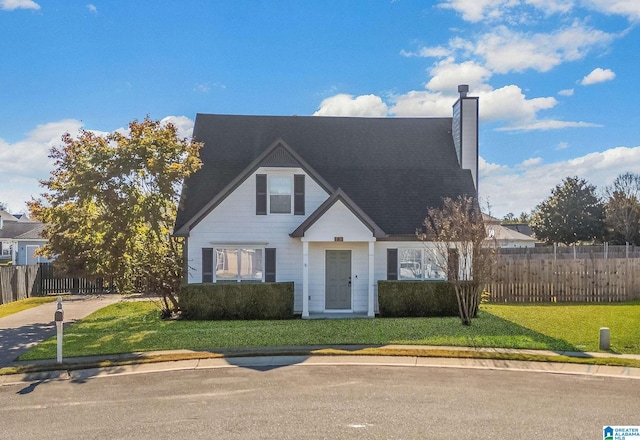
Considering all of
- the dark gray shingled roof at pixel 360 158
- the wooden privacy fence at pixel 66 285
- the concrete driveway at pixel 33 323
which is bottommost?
the concrete driveway at pixel 33 323

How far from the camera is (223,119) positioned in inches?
1046

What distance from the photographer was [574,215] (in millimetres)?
51031

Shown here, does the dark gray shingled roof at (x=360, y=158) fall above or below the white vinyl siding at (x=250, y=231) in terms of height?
above

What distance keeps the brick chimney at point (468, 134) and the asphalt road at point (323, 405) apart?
1522cm

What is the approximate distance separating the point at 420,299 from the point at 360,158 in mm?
7760

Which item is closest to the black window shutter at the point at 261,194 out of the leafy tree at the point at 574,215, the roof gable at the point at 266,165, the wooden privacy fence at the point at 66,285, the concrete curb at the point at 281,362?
the roof gable at the point at 266,165

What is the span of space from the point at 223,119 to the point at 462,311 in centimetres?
1451

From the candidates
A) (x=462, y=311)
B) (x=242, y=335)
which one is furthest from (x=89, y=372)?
(x=462, y=311)

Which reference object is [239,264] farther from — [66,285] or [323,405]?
[66,285]

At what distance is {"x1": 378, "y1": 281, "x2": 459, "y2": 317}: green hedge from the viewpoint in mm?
20219

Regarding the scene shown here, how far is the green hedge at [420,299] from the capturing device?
66.3 feet

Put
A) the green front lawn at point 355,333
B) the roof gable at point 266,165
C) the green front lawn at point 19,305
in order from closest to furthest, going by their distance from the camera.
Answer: the green front lawn at point 355,333
the roof gable at point 266,165
the green front lawn at point 19,305

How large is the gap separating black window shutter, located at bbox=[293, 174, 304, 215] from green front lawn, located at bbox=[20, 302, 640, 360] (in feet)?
14.9

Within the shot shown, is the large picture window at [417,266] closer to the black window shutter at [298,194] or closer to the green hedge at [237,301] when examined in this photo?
the black window shutter at [298,194]
